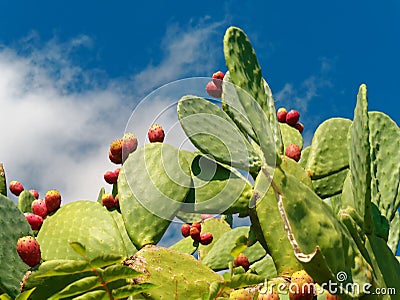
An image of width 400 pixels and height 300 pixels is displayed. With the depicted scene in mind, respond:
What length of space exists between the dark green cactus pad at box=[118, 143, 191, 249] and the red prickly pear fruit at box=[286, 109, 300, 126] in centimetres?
98

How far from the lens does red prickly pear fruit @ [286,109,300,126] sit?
11.1ft

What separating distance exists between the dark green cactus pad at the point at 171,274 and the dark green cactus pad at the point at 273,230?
0.73 ft

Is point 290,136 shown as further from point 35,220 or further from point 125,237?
point 35,220

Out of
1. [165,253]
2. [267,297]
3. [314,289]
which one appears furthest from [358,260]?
[165,253]

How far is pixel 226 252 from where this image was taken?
9.13 ft

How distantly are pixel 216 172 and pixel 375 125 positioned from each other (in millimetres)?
755

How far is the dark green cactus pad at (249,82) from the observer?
1.89m

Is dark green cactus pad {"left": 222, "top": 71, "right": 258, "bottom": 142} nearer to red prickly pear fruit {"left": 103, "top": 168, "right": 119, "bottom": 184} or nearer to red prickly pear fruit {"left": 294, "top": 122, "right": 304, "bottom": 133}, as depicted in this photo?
red prickly pear fruit {"left": 103, "top": 168, "right": 119, "bottom": 184}

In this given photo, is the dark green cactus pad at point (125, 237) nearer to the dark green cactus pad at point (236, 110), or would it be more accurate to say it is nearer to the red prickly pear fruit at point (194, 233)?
the red prickly pear fruit at point (194, 233)

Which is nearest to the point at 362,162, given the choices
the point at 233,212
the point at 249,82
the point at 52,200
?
the point at 249,82

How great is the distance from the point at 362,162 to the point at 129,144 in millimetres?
1238

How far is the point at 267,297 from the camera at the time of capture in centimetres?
145

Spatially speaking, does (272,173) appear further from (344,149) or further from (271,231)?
(344,149)

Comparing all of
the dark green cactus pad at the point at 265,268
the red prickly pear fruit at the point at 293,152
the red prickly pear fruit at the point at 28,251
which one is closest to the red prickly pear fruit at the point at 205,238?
the dark green cactus pad at the point at 265,268
